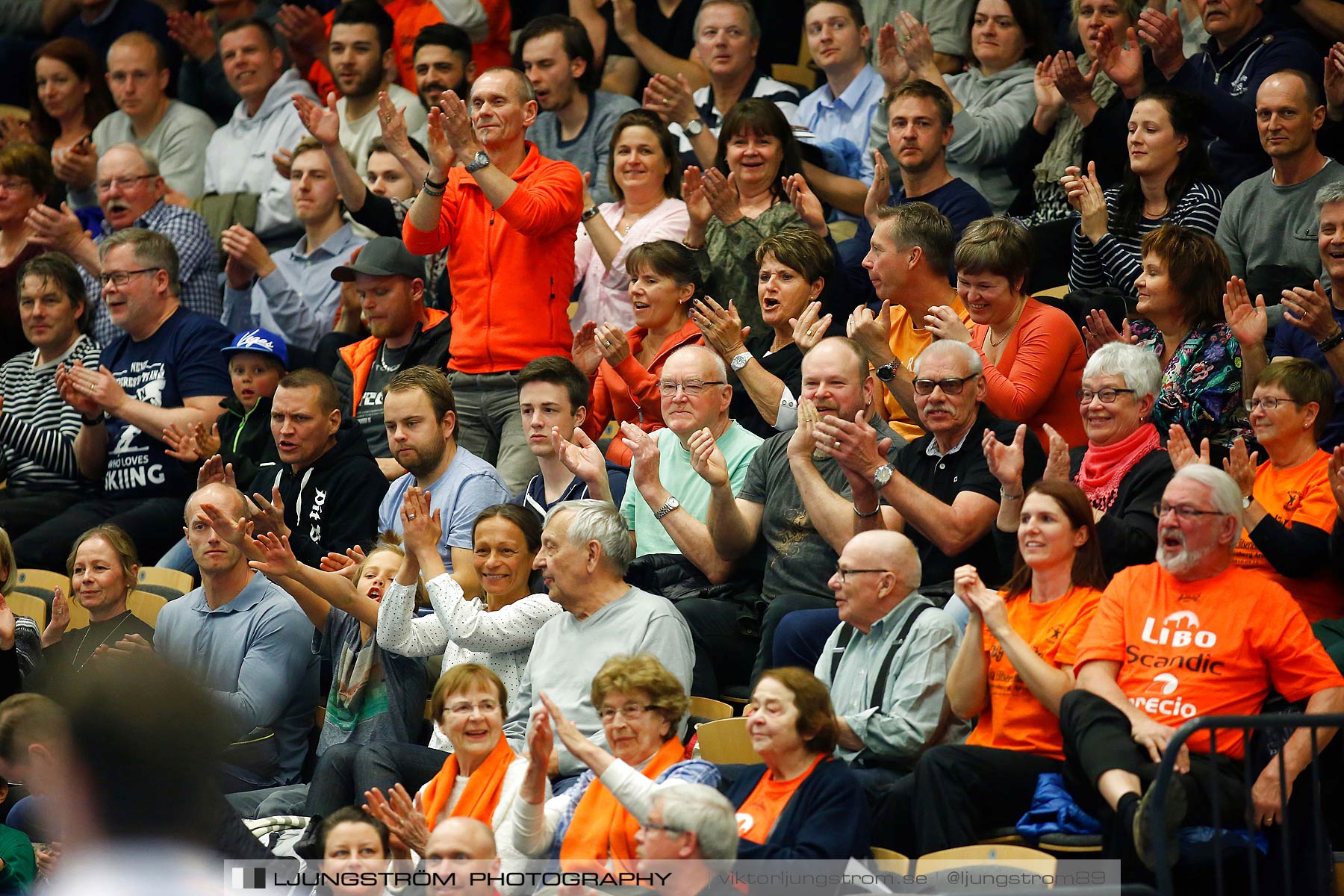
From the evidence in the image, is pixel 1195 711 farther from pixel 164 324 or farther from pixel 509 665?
Answer: pixel 164 324

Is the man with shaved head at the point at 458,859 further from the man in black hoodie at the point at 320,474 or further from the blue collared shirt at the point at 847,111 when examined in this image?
the blue collared shirt at the point at 847,111

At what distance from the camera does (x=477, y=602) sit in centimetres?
503

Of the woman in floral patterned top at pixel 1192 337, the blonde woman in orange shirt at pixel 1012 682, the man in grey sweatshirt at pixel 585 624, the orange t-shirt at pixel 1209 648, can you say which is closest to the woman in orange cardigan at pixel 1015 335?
the woman in floral patterned top at pixel 1192 337

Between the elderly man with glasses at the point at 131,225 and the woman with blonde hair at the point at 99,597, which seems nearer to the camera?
the woman with blonde hair at the point at 99,597

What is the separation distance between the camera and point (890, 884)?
152 inches

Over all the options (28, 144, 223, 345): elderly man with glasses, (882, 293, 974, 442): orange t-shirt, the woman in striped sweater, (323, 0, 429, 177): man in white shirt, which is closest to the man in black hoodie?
(28, 144, 223, 345): elderly man with glasses

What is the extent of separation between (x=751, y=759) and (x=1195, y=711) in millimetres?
1143

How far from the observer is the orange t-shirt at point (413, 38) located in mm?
8688

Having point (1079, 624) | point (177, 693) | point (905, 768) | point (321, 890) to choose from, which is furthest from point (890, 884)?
point (177, 693)

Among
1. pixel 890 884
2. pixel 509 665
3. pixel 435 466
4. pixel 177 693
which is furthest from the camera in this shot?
pixel 435 466

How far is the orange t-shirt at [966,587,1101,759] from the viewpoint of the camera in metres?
4.26

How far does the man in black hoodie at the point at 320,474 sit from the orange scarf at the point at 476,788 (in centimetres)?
Result: 167

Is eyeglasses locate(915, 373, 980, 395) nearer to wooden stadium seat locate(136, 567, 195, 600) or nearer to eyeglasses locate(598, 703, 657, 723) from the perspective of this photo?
eyeglasses locate(598, 703, 657, 723)

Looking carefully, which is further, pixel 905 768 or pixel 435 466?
pixel 435 466
